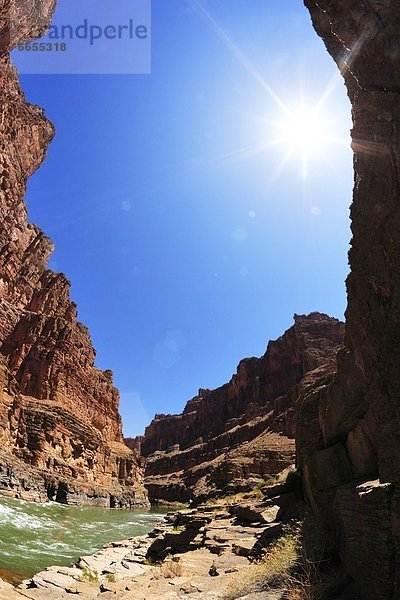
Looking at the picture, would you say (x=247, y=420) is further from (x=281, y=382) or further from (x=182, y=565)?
(x=182, y=565)

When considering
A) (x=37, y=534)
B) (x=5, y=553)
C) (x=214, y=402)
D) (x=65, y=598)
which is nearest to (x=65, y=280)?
(x=37, y=534)

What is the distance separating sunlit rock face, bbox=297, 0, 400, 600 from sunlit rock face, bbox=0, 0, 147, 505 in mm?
33911

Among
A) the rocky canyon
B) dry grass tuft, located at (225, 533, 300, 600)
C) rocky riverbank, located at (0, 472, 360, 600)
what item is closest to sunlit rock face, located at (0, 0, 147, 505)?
the rocky canyon

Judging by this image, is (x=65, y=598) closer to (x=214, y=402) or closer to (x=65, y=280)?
(x=65, y=280)

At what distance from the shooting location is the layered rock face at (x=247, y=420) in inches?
2562

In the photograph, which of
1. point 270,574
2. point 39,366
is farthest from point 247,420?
point 270,574

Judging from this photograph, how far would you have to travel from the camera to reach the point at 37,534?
54.9 feet

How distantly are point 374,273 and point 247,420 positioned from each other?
108 metres

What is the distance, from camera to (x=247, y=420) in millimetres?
106688

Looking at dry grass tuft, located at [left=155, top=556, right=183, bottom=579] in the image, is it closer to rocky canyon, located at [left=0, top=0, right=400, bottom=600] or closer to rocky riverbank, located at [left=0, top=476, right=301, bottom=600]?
rocky riverbank, located at [left=0, top=476, right=301, bottom=600]

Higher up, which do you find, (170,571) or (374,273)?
(374,273)

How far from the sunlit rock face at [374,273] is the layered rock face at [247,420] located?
49.2 m

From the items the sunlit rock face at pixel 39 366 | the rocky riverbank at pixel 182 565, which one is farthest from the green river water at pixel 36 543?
the sunlit rock face at pixel 39 366

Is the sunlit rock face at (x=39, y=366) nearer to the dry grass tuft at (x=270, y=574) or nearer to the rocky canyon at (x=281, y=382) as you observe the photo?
the rocky canyon at (x=281, y=382)
